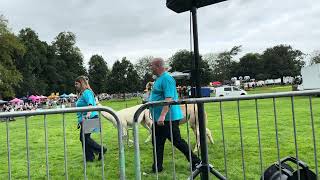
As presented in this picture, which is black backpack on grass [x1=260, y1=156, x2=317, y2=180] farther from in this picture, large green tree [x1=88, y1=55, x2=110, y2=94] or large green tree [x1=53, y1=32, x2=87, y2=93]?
large green tree [x1=88, y1=55, x2=110, y2=94]

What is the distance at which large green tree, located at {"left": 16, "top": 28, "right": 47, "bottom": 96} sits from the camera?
3634 inches

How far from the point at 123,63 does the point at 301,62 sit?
59.3 metres

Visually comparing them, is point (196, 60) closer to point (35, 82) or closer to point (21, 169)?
point (21, 169)

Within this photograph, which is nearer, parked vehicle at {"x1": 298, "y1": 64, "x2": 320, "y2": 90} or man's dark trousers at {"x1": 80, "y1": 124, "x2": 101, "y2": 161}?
man's dark trousers at {"x1": 80, "y1": 124, "x2": 101, "y2": 161}

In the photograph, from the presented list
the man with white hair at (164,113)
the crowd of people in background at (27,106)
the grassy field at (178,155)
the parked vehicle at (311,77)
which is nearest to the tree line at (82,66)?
the crowd of people in background at (27,106)

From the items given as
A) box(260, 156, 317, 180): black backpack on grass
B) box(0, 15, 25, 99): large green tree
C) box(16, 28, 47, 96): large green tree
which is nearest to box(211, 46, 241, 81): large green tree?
box(16, 28, 47, 96): large green tree

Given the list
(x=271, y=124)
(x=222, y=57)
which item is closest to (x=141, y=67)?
(x=222, y=57)

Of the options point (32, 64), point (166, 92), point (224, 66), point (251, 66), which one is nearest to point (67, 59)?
point (32, 64)

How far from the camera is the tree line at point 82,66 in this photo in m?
77.7

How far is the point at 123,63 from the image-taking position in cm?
8812

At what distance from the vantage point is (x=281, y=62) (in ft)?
395

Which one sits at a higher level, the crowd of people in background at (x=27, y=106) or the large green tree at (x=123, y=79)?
the large green tree at (x=123, y=79)

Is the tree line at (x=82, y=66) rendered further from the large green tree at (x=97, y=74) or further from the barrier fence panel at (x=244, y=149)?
the barrier fence panel at (x=244, y=149)

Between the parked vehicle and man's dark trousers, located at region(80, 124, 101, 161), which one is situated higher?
the parked vehicle
